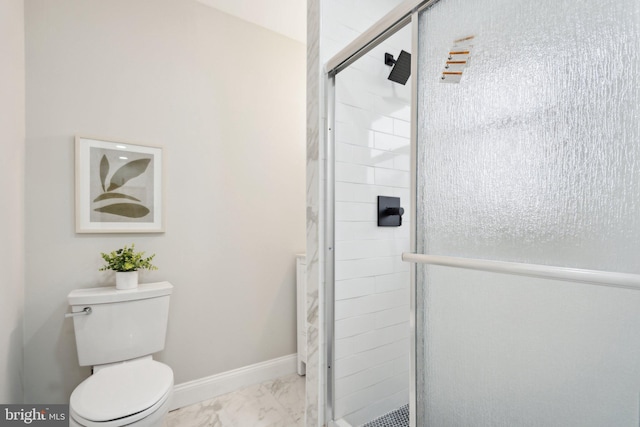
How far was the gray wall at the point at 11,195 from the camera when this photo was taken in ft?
4.23

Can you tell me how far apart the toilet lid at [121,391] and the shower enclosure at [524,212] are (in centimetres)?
104

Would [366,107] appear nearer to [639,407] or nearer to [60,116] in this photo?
[639,407]

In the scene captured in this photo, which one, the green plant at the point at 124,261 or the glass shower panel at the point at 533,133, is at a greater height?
the glass shower panel at the point at 533,133

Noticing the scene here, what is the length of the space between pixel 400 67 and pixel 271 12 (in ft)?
3.68

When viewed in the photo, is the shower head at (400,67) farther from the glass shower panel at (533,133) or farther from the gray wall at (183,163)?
the gray wall at (183,163)

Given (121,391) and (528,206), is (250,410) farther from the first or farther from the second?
(528,206)

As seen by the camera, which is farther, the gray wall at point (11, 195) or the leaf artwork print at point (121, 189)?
the leaf artwork print at point (121, 189)

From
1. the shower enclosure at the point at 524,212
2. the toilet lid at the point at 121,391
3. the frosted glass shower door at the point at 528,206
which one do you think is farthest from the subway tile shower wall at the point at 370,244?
the toilet lid at the point at 121,391

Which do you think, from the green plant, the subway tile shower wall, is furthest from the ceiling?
the green plant

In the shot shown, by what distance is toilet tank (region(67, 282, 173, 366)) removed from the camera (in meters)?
1.50

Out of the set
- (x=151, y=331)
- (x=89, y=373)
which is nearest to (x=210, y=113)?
(x=151, y=331)

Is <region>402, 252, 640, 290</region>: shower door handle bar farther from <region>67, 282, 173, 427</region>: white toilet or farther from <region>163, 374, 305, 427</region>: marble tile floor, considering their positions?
<region>163, 374, 305, 427</region>: marble tile floor

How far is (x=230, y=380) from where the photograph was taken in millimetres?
2031

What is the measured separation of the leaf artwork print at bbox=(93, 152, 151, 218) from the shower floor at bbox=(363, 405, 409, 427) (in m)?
1.68
